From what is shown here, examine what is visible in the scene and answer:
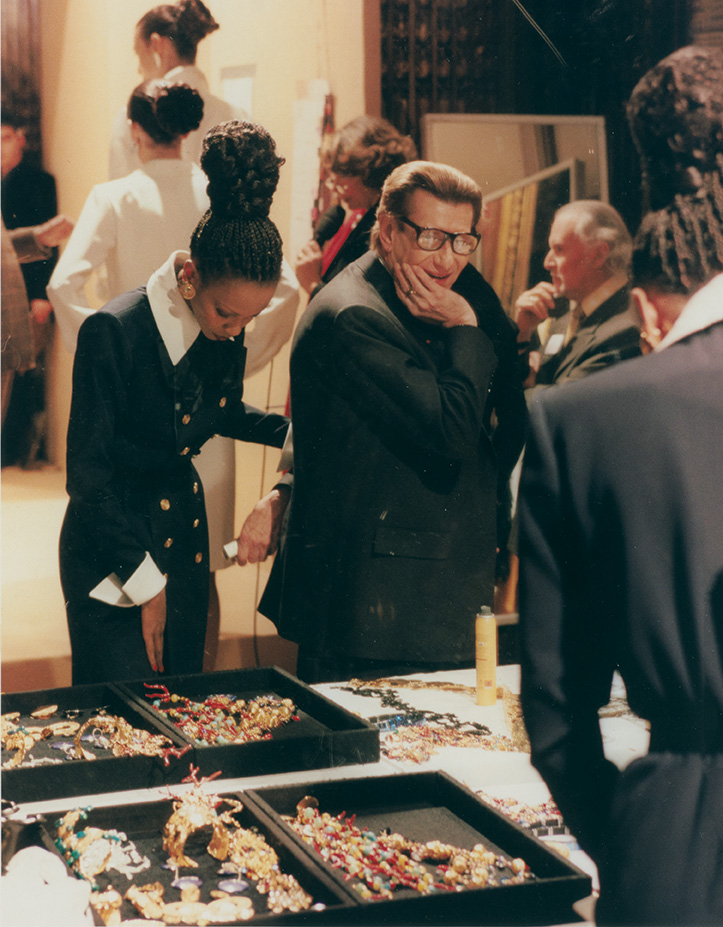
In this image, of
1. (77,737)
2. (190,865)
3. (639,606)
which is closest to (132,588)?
(77,737)

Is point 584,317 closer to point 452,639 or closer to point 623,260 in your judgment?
point 623,260

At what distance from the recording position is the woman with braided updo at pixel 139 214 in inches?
86.3

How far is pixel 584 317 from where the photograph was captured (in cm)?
250

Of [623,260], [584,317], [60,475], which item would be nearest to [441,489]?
[584,317]

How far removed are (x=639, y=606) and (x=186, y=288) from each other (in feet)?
4.62

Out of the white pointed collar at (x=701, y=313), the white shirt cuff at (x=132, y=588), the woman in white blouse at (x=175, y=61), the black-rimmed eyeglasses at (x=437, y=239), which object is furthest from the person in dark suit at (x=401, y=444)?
the white pointed collar at (x=701, y=313)

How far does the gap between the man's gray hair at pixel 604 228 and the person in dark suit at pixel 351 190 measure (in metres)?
0.42

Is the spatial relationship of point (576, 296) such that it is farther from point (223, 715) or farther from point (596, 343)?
point (223, 715)

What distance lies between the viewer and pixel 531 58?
8.04 feet

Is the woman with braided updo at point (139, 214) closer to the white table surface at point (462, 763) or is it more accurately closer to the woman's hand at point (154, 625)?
the woman's hand at point (154, 625)

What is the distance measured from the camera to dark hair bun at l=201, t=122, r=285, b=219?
2.15 metres

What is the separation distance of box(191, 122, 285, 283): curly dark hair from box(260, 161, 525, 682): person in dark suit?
238 mm

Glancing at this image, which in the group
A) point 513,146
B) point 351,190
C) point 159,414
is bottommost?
point 159,414

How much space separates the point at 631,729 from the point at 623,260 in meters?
1.12
